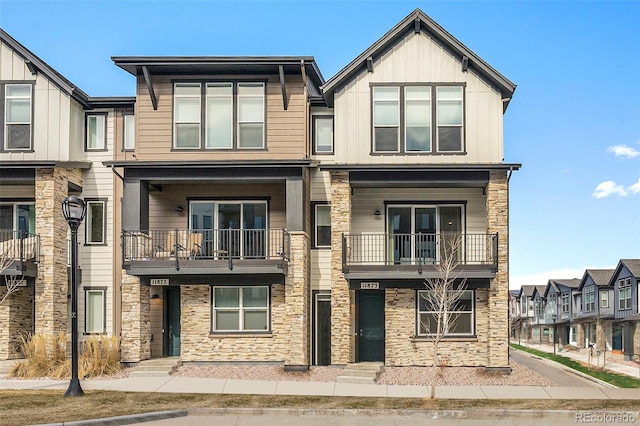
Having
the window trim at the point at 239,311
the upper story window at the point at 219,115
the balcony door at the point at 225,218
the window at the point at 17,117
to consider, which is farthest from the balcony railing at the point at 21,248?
the window trim at the point at 239,311

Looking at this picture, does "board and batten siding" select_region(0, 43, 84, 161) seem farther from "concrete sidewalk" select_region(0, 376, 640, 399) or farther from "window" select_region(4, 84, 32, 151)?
"concrete sidewalk" select_region(0, 376, 640, 399)


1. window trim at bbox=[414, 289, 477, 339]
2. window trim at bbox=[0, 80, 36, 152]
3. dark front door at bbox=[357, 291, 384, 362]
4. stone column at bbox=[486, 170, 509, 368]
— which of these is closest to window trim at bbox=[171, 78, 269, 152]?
window trim at bbox=[0, 80, 36, 152]

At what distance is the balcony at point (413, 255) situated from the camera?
2386 cm

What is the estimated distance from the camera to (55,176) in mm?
25484

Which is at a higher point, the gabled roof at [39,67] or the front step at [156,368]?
the gabled roof at [39,67]

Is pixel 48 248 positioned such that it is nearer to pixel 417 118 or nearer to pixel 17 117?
pixel 17 117

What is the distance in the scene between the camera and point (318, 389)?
68.4 ft

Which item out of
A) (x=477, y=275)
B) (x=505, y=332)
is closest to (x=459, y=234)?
(x=477, y=275)

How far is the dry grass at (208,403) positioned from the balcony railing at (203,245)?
621 cm

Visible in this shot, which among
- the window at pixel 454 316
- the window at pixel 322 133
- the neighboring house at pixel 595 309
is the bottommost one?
the neighboring house at pixel 595 309

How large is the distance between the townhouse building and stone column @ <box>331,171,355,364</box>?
0.04 m

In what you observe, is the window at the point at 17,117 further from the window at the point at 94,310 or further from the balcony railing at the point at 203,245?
the window at the point at 94,310

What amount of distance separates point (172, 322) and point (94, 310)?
278cm

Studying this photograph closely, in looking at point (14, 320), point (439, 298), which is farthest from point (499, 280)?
point (14, 320)
